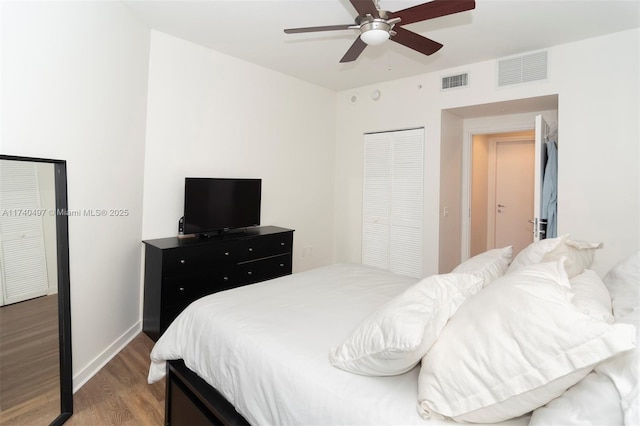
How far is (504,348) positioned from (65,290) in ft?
7.55

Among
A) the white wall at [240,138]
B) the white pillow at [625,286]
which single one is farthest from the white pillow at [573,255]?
the white wall at [240,138]

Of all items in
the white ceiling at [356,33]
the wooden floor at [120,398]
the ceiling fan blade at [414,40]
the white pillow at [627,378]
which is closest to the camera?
the white pillow at [627,378]

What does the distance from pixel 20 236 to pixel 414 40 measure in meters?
2.67

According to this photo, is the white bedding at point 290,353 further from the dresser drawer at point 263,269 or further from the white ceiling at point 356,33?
the white ceiling at point 356,33

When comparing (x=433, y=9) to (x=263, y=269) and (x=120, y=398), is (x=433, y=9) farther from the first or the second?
(x=120, y=398)

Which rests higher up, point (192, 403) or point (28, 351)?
point (28, 351)

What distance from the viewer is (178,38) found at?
321 centimetres

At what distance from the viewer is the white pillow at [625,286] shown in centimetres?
127

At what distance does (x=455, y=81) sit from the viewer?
3.85 m

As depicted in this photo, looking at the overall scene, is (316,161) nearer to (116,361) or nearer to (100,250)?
(100,250)

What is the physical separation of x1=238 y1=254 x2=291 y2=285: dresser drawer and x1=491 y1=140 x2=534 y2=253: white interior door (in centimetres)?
367

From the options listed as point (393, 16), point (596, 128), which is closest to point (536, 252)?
point (393, 16)

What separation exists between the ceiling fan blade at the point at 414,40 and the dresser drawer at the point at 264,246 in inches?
87.9

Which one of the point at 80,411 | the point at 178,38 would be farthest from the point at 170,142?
the point at 80,411
